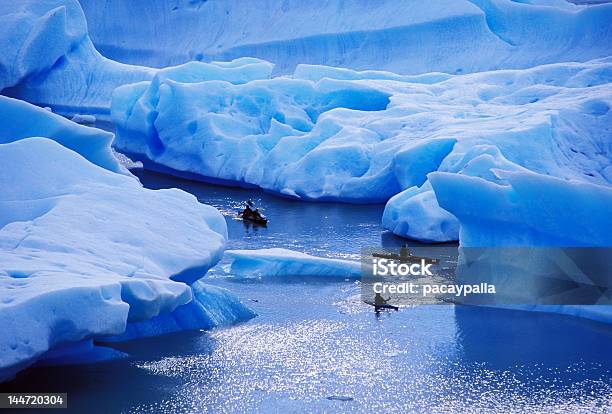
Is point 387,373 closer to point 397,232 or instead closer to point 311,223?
point 397,232

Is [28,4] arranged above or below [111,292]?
above

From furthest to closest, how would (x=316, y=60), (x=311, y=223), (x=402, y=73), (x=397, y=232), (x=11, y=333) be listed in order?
(x=316, y=60) < (x=402, y=73) < (x=311, y=223) < (x=397, y=232) < (x=11, y=333)

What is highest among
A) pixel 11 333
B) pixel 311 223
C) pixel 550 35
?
pixel 550 35

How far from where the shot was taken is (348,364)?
5.27 m

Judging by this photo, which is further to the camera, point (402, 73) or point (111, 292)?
point (402, 73)

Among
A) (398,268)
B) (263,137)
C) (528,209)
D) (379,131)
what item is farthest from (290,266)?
(263,137)

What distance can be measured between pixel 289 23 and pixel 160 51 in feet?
9.32

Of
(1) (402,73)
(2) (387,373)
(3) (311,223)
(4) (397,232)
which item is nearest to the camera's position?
(2) (387,373)

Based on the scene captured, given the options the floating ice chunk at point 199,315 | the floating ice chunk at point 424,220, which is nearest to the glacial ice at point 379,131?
the floating ice chunk at point 424,220

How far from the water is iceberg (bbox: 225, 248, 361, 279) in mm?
240

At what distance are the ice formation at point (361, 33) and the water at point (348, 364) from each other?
981 centimetres

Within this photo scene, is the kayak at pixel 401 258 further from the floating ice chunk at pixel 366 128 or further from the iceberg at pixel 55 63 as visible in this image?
the iceberg at pixel 55 63

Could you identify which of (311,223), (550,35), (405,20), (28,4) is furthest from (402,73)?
(311,223)

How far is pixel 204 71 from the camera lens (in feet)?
43.7
